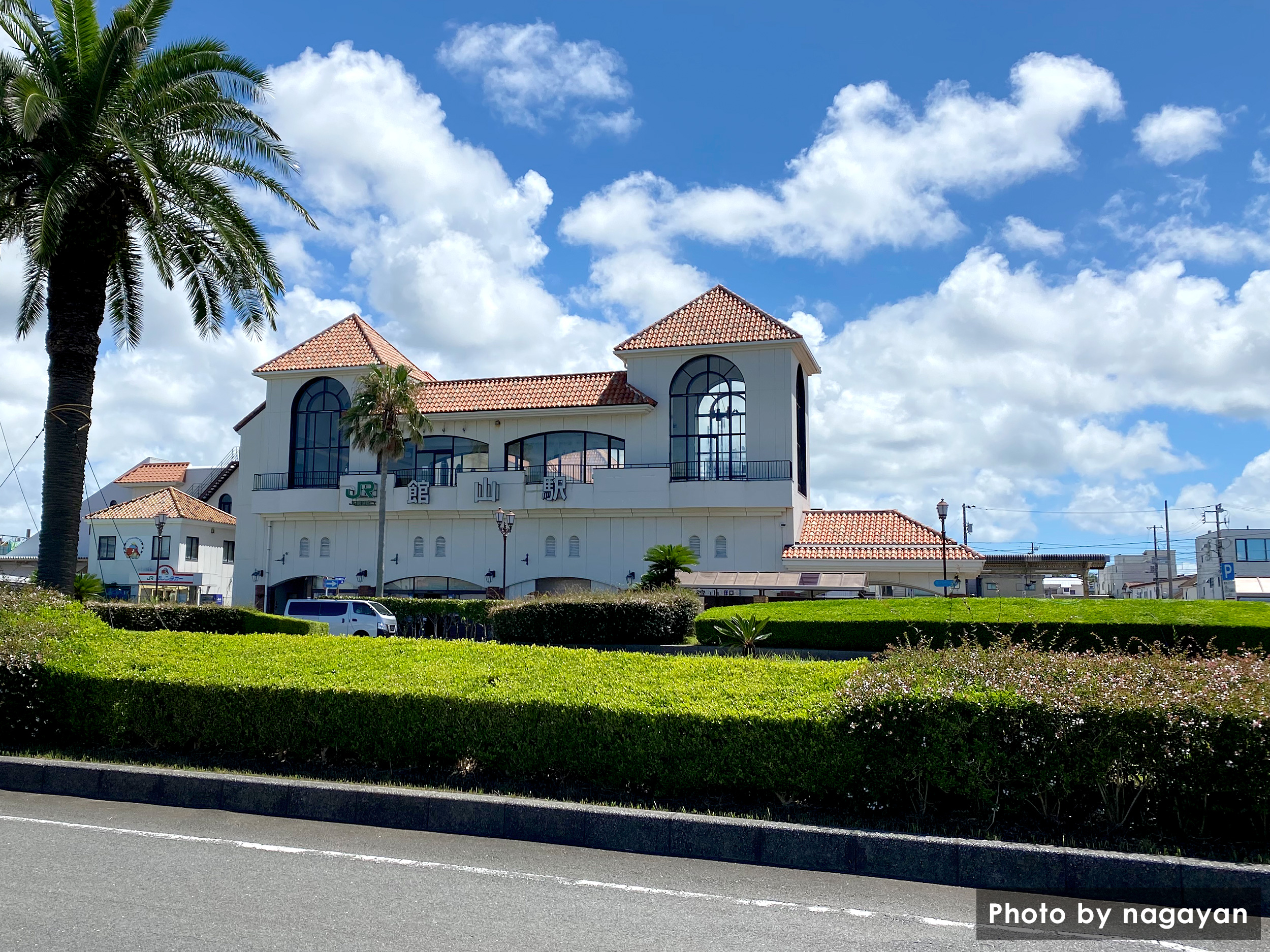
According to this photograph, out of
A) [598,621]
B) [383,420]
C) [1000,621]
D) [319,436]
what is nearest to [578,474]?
[383,420]

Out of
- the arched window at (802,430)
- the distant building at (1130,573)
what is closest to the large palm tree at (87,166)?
the arched window at (802,430)

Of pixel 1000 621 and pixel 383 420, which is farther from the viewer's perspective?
pixel 383 420

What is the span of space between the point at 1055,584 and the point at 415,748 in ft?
270

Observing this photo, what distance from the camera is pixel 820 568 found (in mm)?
37312

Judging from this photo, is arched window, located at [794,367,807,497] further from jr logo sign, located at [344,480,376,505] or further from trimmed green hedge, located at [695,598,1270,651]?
jr logo sign, located at [344,480,376,505]

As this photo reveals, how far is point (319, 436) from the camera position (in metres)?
44.1

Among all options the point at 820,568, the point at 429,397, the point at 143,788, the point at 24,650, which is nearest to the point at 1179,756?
the point at 143,788

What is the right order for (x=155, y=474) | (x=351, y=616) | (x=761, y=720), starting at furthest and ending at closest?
(x=155, y=474)
(x=351, y=616)
(x=761, y=720)

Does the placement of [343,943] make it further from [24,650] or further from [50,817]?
[24,650]

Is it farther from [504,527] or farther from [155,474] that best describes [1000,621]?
[155,474]

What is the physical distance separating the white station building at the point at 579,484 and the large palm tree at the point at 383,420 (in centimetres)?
196

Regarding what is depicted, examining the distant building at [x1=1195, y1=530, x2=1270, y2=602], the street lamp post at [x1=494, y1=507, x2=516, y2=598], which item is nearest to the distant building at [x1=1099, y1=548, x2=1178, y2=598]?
the distant building at [x1=1195, y1=530, x2=1270, y2=602]

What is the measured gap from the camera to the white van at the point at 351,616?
31.4 meters

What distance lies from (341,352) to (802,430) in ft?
69.9
